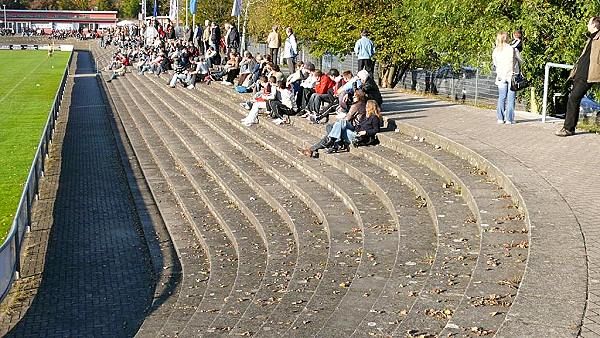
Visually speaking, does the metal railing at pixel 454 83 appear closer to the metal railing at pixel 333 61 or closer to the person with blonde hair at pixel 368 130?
the metal railing at pixel 333 61

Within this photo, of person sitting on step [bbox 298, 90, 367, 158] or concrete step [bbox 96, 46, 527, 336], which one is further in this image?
person sitting on step [bbox 298, 90, 367, 158]

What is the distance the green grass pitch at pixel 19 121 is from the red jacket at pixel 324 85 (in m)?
7.33

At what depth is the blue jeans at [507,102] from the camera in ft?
55.8

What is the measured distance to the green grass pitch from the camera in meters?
19.0

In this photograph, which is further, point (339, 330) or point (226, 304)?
point (226, 304)

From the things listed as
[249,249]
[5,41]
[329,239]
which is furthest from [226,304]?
[5,41]

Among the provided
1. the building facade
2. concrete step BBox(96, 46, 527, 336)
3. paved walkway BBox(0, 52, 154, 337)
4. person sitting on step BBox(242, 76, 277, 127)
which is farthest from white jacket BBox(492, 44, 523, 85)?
the building facade

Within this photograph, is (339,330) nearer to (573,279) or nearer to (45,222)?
(573,279)

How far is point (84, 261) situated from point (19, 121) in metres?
21.9

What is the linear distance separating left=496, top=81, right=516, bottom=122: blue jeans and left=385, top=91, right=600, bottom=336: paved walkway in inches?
9.3

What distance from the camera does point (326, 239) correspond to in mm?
11617

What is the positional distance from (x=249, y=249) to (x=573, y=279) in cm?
584

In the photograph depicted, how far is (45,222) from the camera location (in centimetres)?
1570

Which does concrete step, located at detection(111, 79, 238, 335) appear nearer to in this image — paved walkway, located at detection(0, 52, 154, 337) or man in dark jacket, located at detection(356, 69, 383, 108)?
paved walkway, located at detection(0, 52, 154, 337)
